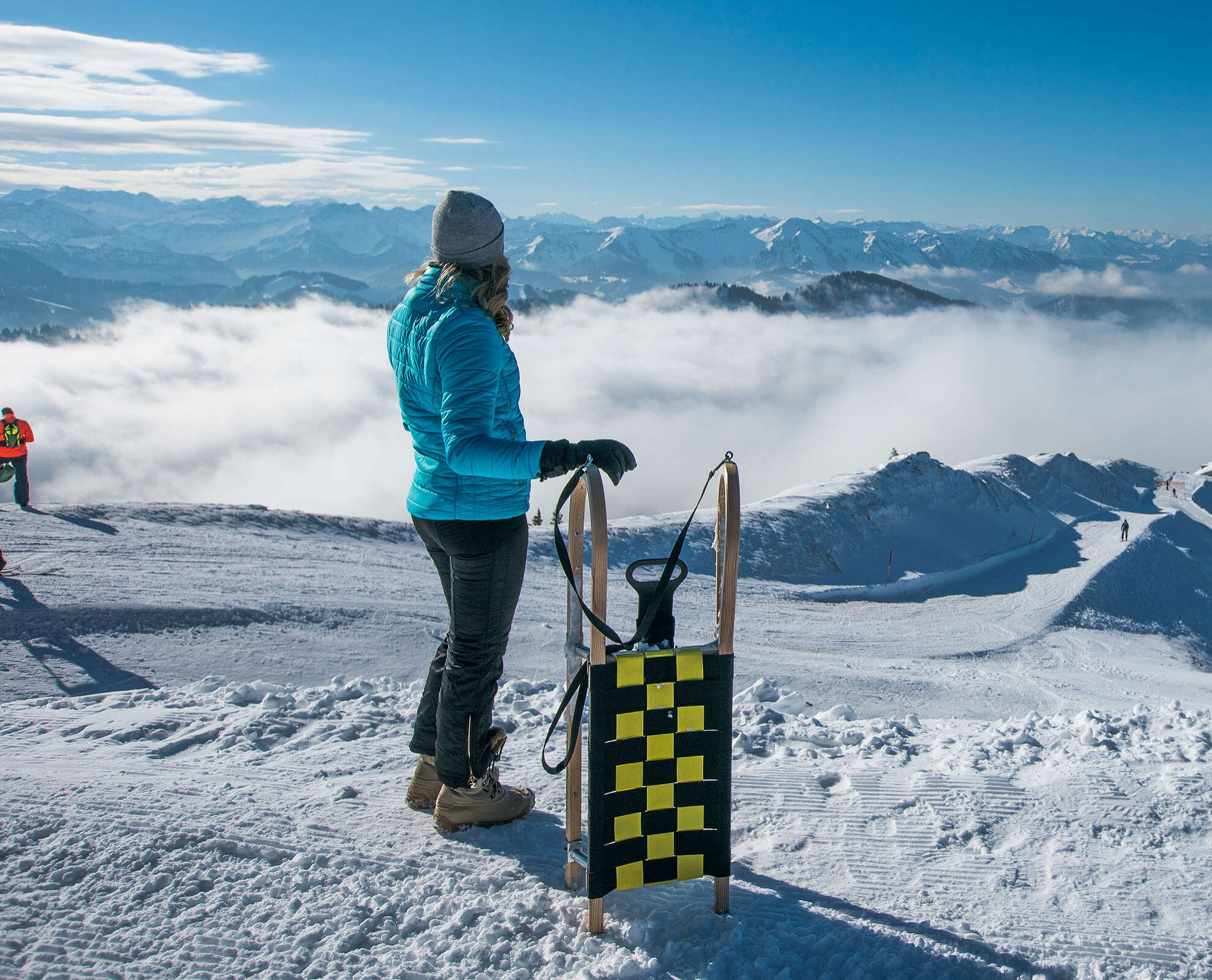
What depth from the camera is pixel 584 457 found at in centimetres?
260

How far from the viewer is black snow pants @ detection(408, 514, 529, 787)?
3.12 metres


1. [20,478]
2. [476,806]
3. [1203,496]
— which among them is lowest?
[1203,496]

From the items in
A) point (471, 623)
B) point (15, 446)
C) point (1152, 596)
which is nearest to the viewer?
point (471, 623)

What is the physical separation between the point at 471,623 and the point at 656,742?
0.95 metres

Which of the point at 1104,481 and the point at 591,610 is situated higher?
the point at 591,610

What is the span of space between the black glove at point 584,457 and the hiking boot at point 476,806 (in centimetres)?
177

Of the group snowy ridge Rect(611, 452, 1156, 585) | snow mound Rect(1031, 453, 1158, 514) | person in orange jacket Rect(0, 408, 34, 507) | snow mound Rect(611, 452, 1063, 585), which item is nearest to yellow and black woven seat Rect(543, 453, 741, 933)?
person in orange jacket Rect(0, 408, 34, 507)

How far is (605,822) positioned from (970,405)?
19214 centimetres

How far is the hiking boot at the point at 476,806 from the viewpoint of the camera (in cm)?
354

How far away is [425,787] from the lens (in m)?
3.79

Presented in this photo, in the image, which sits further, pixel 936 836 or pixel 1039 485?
pixel 1039 485

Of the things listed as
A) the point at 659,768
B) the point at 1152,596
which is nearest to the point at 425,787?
the point at 659,768

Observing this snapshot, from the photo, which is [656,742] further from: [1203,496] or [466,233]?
[1203,496]

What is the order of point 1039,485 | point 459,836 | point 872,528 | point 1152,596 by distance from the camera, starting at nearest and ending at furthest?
point 459,836, point 1152,596, point 872,528, point 1039,485
